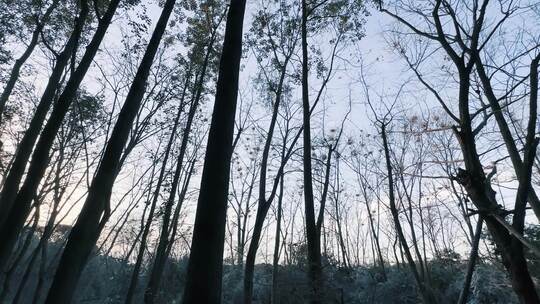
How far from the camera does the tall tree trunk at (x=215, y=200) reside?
2.14 metres

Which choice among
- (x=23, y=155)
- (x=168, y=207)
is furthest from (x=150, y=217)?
(x=23, y=155)

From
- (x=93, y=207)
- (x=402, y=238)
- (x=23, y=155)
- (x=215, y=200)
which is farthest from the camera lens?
(x=402, y=238)

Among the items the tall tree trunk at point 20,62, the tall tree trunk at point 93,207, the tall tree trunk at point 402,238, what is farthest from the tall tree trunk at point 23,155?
the tall tree trunk at point 402,238

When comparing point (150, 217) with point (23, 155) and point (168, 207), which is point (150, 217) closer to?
point (168, 207)

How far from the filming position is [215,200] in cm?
243

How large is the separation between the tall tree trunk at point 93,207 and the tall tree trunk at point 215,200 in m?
2.21

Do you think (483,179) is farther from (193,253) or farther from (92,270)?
(92,270)

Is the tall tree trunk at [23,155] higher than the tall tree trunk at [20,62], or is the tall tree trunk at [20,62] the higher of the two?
the tall tree trunk at [20,62]

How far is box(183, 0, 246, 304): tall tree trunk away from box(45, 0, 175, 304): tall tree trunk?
2214 mm

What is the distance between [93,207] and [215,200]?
8.75ft

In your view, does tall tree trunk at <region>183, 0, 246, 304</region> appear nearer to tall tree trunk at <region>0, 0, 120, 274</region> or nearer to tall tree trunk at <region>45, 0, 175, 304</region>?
tall tree trunk at <region>45, 0, 175, 304</region>

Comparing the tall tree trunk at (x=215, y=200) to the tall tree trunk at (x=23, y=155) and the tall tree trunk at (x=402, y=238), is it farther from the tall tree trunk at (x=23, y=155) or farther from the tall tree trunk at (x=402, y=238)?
the tall tree trunk at (x=402, y=238)

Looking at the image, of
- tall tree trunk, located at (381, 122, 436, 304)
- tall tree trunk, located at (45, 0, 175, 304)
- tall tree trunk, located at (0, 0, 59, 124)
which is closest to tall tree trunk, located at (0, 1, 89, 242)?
tall tree trunk, located at (45, 0, 175, 304)

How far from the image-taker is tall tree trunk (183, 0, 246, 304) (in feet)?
7.02
